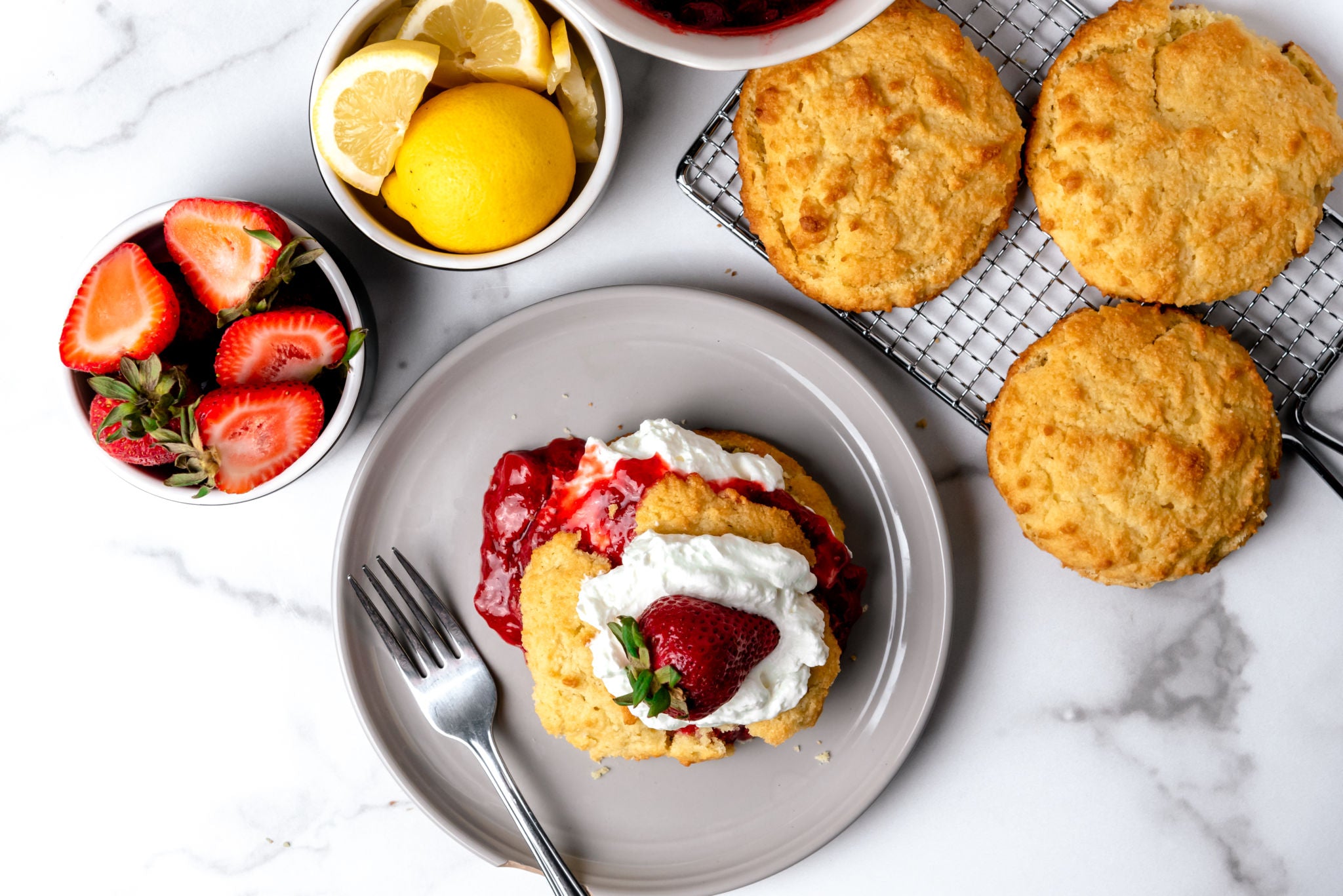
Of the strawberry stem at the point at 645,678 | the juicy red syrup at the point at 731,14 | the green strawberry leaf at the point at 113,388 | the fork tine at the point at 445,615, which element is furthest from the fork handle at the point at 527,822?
the juicy red syrup at the point at 731,14

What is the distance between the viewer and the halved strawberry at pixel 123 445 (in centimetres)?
212

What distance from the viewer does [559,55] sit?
2146 mm

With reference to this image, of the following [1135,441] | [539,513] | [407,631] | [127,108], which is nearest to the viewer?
[1135,441]

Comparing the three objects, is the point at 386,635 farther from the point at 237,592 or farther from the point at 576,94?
the point at 576,94

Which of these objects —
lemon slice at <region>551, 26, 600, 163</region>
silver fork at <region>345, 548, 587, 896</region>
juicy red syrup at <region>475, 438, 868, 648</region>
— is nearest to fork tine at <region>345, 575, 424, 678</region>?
silver fork at <region>345, 548, 587, 896</region>

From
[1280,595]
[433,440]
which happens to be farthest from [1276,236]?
[433,440]

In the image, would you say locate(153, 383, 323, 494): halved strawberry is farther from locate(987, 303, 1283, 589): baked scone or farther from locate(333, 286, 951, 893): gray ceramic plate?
locate(987, 303, 1283, 589): baked scone

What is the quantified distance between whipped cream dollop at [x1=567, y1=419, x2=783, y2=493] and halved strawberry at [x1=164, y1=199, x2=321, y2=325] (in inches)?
32.1

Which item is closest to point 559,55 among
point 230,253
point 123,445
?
point 230,253

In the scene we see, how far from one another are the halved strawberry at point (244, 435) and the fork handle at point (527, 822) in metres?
0.89

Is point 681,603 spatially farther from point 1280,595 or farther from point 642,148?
point 1280,595

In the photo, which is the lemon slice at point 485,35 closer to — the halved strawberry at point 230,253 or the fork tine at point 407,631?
the halved strawberry at point 230,253

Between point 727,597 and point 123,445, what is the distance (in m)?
1.43

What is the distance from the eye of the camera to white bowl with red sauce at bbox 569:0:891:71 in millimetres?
1678
